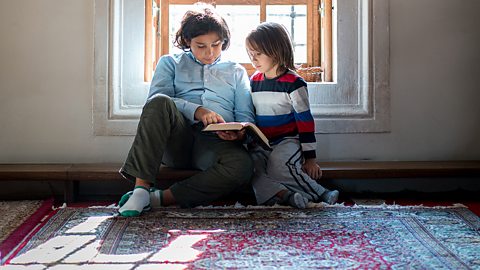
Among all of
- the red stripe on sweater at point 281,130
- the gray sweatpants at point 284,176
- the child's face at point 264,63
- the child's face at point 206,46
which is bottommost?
the gray sweatpants at point 284,176

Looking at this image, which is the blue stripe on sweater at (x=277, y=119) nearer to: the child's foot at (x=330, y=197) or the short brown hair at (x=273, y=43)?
the short brown hair at (x=273, y=43)

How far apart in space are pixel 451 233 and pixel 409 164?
753 millimetres

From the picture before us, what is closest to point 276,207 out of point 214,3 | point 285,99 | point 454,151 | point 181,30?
point 285,99

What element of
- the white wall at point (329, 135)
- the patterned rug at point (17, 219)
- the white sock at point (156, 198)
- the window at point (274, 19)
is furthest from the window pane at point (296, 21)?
the patterned rug at point (17, 219)

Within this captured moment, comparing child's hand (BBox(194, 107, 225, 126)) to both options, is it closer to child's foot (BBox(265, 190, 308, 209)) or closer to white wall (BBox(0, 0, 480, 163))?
child's foot (BBox(265, 190, 308, 209))

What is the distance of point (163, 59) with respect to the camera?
2535 mm

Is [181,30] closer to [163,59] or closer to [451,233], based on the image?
[163,59]

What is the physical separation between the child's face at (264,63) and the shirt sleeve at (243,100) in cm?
11

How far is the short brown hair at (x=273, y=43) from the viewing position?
7.99 ft

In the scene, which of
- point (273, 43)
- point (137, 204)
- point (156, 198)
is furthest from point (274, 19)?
point (137, 204)

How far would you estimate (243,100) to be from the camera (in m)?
2.51

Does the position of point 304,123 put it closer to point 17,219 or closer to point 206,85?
point 206,85

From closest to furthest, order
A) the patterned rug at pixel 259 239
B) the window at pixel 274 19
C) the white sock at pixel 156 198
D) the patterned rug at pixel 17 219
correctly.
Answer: the patterned rug at pixel 259 239 → the patterned rug at pixel 17 219 → the white sock at pixel 156 198 → the window at pixel 274 19

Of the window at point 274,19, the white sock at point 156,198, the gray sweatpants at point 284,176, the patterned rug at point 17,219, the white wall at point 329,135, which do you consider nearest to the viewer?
the patterned rug at point 17,219
